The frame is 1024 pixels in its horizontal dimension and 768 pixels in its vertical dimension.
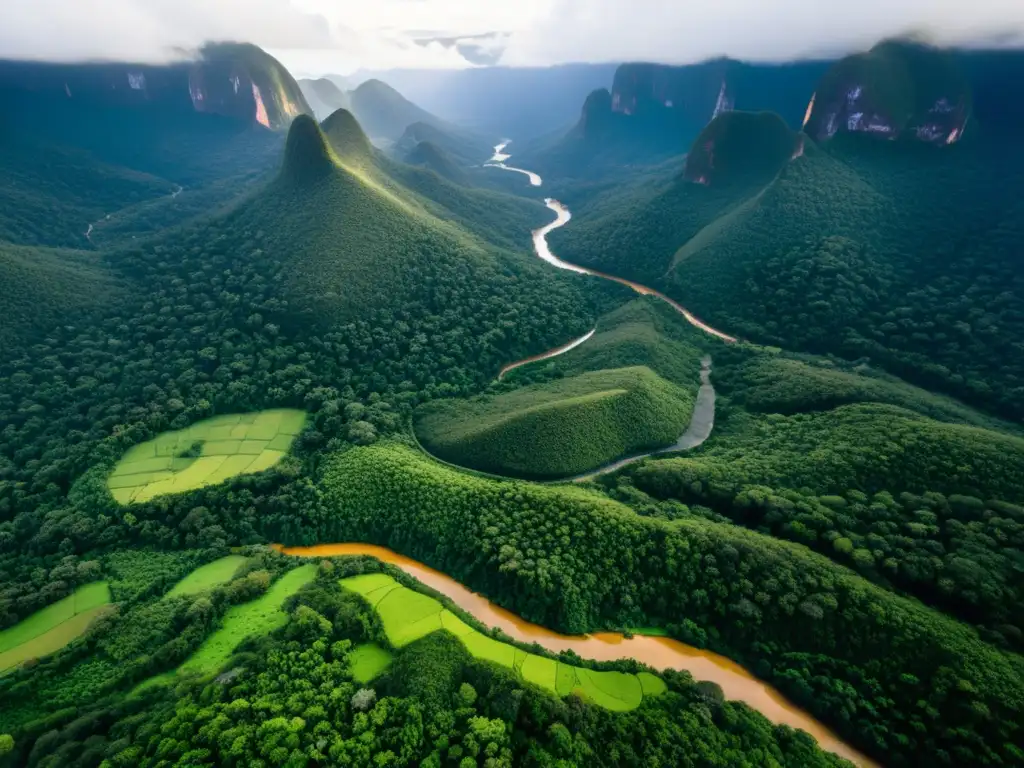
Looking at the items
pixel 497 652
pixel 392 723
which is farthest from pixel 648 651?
pixel 392 723

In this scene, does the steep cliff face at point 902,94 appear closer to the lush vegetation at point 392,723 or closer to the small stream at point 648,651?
the small stream at point 648,651

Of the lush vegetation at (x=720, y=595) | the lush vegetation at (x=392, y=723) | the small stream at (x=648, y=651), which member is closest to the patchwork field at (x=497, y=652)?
the lush vegetation at (x=392, y=723)

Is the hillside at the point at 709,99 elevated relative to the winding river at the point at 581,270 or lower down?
elevated

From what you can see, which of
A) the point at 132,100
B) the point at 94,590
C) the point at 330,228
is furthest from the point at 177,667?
the point at 132,100

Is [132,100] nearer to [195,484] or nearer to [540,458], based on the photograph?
[195,484]

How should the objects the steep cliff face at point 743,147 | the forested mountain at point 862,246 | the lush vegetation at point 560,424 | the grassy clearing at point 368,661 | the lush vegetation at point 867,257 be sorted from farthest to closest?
the steep cliff face at point 743,147, the forested mountain at point 862,246, the lush vegetation at point 867,257, the lush vegetation at point 560,424, the grassy clearing at point 368,661

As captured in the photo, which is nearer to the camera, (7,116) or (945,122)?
(945,122)

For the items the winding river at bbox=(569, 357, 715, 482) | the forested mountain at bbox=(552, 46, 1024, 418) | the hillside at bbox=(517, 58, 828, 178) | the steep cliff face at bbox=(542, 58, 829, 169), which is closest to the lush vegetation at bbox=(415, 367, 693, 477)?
the winding river at bbox=(569, 357, 715, 482)
